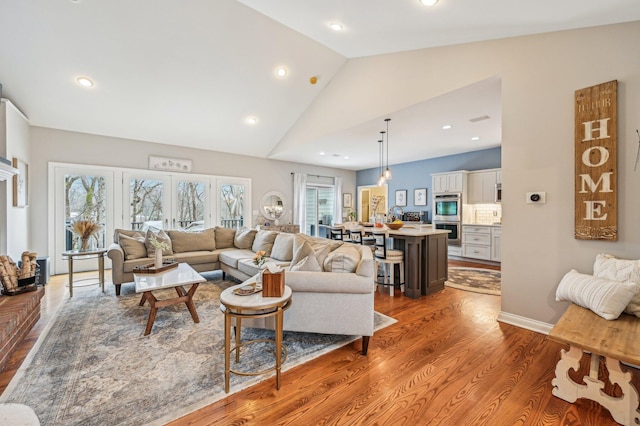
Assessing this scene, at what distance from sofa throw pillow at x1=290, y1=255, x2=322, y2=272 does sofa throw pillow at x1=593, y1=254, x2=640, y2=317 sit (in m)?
2.30

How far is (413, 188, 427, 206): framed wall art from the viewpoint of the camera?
298 inches

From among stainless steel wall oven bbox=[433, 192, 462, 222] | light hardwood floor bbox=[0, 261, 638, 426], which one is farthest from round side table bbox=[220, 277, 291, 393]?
stainless steel wall oven bbox=[433, 192, 462, 222]

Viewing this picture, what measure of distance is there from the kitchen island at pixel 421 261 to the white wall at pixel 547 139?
3.55 ft

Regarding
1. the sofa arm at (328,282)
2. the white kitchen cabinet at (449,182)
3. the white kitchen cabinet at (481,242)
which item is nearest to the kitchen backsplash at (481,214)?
the white kitchen cabinet at (481,242)

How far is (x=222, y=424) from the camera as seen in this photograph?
1.60 meters

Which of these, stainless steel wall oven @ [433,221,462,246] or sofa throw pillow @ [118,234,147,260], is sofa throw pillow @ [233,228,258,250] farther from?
stainless steel wall oven @ [433,221,462,246]

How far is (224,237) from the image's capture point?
5.38 metres

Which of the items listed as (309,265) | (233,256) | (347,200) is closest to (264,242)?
(233,256)

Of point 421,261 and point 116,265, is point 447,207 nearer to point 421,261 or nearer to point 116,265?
point 421,261

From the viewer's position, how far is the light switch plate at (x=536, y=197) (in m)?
2.71

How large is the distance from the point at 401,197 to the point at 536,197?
541 centimetres

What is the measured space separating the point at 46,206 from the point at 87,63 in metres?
2.86

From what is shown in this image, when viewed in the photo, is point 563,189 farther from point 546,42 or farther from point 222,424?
point 222,424

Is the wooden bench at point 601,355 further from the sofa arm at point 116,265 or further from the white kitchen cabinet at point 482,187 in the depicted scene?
the sofa arm at point 116,265
